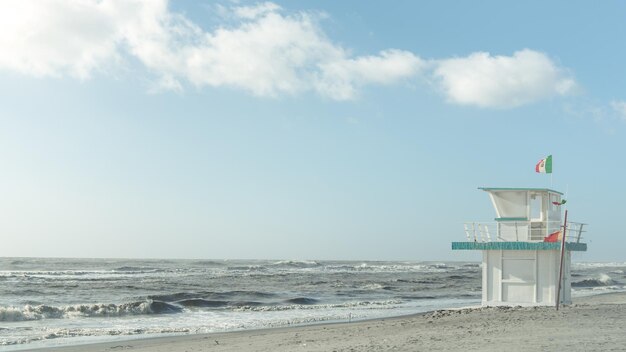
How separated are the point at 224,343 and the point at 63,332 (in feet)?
21.9

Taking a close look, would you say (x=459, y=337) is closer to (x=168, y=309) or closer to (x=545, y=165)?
(x=545, y=165)

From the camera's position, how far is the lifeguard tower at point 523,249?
20.4 meters

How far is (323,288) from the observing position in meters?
45.2

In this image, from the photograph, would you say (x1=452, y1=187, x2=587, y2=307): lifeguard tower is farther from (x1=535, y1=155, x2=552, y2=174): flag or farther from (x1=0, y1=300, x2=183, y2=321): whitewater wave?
(x1=0, y1=300, x2=183, y2=321): whitewater wave

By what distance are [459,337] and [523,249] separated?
805cm

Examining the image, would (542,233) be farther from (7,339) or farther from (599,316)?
(7,339)

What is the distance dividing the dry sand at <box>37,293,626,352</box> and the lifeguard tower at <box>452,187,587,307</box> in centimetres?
103

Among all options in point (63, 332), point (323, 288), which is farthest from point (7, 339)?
point (323, 288)

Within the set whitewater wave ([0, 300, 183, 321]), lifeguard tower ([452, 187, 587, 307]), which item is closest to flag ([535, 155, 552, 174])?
lifeguard tower ([452, 187, 587, 307])

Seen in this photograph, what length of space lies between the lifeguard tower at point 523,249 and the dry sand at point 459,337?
103 cm

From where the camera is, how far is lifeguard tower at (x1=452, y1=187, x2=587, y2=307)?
66.9 feet

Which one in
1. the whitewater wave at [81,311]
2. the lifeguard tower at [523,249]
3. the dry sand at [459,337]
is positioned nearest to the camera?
the dry sand at [459,337]

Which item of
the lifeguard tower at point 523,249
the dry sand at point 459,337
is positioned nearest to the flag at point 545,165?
the lifeguard tower at point 523,249

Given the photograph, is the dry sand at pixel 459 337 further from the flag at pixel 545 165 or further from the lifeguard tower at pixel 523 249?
the flag at pixel 545 165
